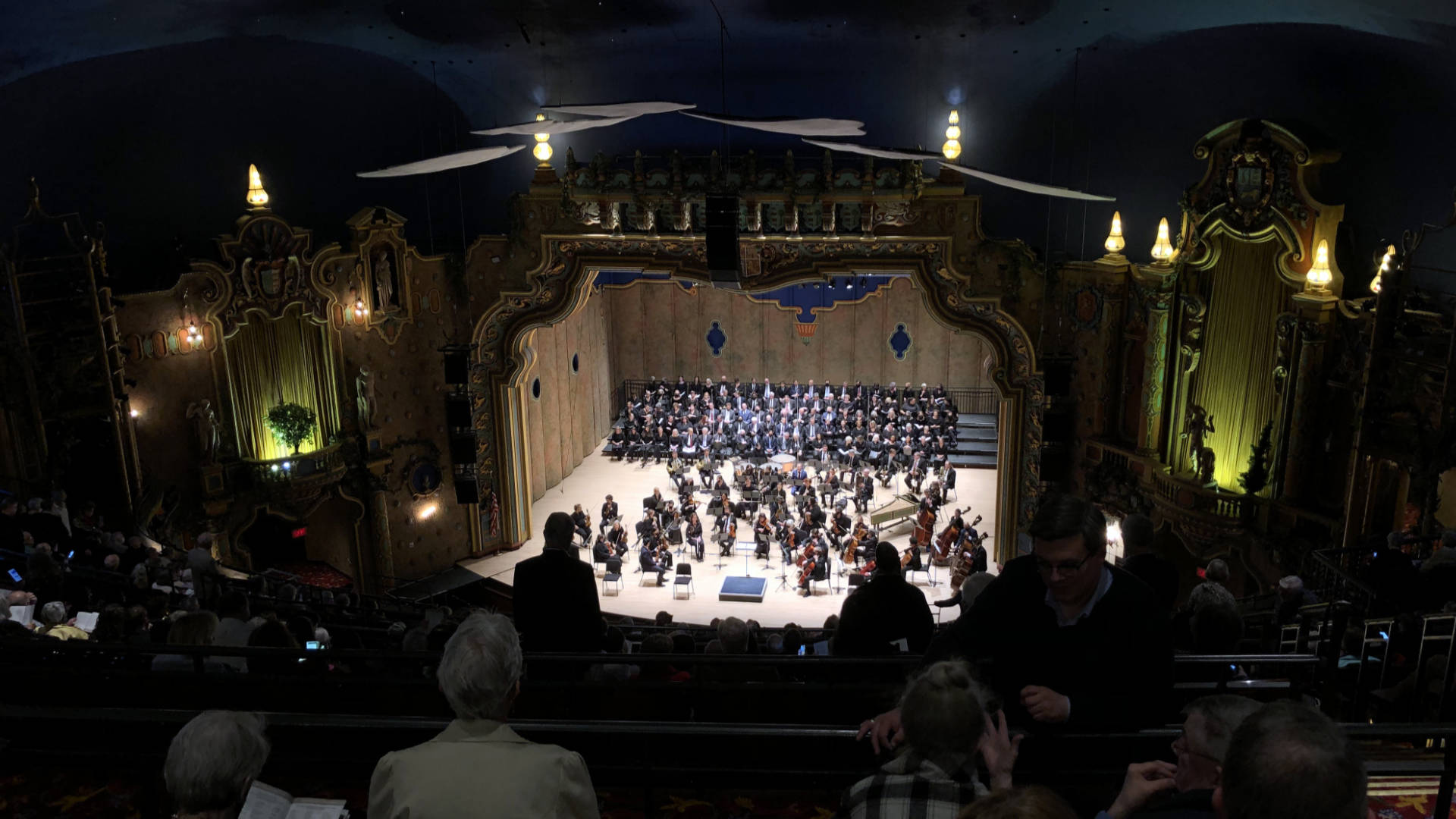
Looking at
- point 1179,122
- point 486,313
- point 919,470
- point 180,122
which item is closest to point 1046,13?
point 1179,122

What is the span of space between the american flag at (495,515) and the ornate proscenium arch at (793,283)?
0.88 metres

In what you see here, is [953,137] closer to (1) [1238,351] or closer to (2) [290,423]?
(1) [1238,351]

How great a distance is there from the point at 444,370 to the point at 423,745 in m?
15.9

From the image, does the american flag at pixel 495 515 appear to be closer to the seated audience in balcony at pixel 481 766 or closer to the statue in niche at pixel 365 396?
the statue in niche at pixel 365 396

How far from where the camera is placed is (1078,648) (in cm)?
298

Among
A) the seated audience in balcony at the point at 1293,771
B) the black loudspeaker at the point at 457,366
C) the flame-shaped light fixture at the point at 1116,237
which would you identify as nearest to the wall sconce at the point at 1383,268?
the flame-shaped light fixture at the point at 1116,237

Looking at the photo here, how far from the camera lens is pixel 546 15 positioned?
→ 1466 cm

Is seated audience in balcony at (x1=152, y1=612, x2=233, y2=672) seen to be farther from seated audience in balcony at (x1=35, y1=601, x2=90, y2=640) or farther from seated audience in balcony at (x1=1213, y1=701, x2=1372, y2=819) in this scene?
seated audience in balcony at (x1=1213, y1=701, x2=1372, y2=819)

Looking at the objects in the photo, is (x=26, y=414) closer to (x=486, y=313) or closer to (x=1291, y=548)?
(x=486, y=313)

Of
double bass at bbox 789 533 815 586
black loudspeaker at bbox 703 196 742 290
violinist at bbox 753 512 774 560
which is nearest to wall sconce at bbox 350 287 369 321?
black loudspeaker at bbox 703 196 742 290

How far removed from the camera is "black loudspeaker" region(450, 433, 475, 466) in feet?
59.0

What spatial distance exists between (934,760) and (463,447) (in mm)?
16377

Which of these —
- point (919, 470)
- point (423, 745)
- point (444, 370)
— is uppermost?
point (423, 745)

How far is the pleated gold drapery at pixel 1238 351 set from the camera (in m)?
12.9
